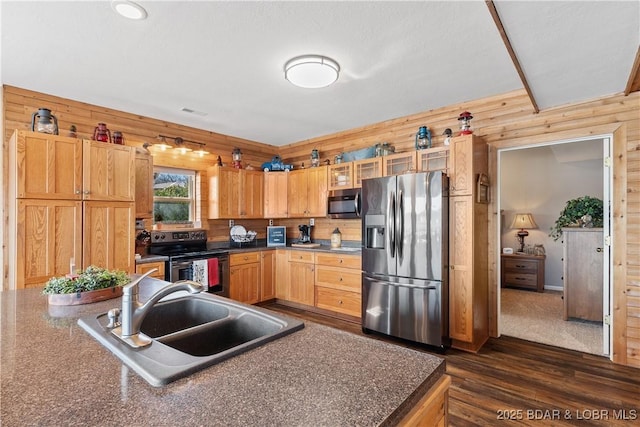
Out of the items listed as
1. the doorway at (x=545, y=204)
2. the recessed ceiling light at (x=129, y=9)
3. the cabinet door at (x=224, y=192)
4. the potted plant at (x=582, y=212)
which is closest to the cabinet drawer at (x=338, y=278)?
the cabinet door at (x=224, y=192)

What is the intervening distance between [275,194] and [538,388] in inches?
156

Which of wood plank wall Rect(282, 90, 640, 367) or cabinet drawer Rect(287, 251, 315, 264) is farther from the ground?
wood plank wall Rect(282, 90, 640, 367)

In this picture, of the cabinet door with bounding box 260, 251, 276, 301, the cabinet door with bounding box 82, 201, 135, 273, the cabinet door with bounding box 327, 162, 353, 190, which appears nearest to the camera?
the cabinet door with bounding box 82, 201, 135, 273

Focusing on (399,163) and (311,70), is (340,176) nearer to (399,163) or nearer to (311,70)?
(399,163)

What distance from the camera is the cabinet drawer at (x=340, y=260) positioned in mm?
3876

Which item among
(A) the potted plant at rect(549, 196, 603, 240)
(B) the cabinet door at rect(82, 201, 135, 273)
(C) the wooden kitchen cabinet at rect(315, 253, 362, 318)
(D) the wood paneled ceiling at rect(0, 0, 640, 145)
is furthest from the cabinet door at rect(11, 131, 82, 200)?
(A) the potted plant at rect(549, 196, 603, 240)

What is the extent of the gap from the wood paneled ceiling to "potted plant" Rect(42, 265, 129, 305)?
1616 mm

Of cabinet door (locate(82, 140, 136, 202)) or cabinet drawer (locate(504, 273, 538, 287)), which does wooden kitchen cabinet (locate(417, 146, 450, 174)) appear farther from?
cabinet drawer (locate(504, 273, 538, 287))

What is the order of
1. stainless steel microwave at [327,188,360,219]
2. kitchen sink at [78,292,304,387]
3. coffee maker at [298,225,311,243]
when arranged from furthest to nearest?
coffee maker at [298,225,311,243], stainless steel microwave at [327,188,360,219], kitchen sink at [78,292,304,387]

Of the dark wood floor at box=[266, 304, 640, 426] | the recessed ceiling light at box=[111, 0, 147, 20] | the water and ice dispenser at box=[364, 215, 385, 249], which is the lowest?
the dark wood floor at box=[266, 304, 640, 426]

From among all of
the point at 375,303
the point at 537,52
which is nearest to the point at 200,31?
the point at 537,52

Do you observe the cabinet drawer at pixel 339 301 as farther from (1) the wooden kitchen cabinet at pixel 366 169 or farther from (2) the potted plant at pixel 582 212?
(2) the potted plant at pixel 582 212

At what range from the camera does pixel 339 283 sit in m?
4.05

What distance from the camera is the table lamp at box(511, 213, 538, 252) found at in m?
5.77
